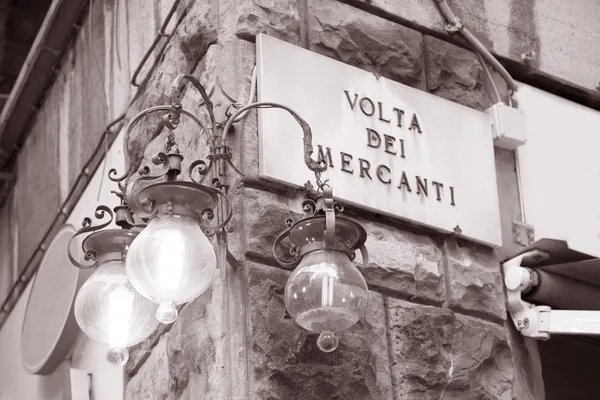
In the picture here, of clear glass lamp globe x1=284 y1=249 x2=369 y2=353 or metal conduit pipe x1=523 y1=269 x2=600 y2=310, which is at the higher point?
metal conduit pipe x1=523 y1=269 x2=600 y2=310

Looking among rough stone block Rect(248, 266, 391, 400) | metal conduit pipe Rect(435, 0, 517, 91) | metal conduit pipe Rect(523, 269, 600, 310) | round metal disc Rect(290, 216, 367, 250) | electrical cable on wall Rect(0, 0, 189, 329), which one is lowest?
rough stone block Rect(248, 266, 391, 400)

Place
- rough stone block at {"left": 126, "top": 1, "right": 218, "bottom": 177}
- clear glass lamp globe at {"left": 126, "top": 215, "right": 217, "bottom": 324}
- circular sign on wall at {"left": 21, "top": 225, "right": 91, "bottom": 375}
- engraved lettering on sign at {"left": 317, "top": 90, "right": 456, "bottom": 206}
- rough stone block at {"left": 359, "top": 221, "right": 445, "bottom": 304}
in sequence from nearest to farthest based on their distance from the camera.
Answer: clear glass lamp globe at {"left": 126, "top": 215, "right": 217, "bottom": 324} < rough stone block at {"left": 359, "top": 221, "right": 445, "bottom": 304} < engraved lettering on sign at {"left": 317, "top": 90, "right": 456, "bottom": 206} < rough stone block at {"left": 126, "top": 1, "right": 218, "bottom": 177} < circular sign on wall at {"left": 21, "top": 225, "right": 91, "bottom": 375}

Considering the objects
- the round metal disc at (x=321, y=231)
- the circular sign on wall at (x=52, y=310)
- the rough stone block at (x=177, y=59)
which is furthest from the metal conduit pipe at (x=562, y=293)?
the circular sign on wall at (x=52, y=310)

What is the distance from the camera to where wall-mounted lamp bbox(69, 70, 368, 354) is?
349 centimetres

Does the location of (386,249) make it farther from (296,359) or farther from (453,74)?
(453,74)

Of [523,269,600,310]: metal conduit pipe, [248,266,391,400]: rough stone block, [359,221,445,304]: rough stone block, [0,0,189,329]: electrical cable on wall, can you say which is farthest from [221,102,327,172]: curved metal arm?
[523,269,600,310]: metal conduit pipe

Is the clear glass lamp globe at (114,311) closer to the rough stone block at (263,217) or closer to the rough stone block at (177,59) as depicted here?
the rough stone block at (263,217)

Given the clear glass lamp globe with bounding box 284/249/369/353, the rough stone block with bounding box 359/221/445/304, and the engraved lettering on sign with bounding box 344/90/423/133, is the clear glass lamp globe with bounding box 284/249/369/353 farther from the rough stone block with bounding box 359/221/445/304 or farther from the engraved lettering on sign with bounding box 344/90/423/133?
the engraved lettering on sign with bounding box 344/90/423/133

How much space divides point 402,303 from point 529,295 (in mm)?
532

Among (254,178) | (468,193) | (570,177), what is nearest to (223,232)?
(254,178)

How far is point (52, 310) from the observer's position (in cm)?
552

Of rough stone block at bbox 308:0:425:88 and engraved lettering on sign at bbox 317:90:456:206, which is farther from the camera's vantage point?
rough stone block at bbox 308:0:425:88

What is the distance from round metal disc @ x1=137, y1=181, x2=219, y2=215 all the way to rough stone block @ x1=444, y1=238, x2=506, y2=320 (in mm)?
1084

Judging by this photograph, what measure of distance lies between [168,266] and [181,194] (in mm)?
237
